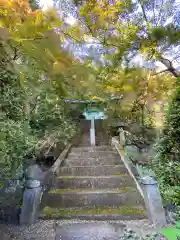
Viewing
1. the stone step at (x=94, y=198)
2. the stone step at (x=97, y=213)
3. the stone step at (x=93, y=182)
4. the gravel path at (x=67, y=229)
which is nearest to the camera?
the gravel path at (x=67, y=229)

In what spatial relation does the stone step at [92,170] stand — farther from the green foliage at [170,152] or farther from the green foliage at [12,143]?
the green foliage at [12,143]

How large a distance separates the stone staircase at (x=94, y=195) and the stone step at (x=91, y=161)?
293mm

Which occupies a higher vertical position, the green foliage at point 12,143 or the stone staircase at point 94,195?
the green foliage at point 12,143

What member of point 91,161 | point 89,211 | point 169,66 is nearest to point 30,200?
point 89,211

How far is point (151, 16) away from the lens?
4559mm

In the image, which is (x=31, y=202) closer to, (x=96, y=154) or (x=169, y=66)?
(x=96, y=154)

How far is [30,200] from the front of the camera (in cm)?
314

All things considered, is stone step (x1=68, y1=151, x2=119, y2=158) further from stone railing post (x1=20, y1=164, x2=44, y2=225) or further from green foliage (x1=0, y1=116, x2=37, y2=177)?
green foliage (x1=0, y1=116, x2=37, y2=177)

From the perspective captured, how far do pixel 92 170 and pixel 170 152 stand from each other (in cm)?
190

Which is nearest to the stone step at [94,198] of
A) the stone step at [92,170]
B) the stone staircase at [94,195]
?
the stone staircase at [94,195]

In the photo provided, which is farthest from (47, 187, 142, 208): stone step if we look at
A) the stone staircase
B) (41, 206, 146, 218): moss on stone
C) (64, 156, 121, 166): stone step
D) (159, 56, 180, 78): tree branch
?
(159, 56, 180, 78): tree branch

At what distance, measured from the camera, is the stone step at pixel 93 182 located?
4.12 metres

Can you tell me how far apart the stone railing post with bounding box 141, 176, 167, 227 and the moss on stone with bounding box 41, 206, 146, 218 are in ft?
0.69

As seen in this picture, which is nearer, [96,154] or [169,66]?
[169,66]
